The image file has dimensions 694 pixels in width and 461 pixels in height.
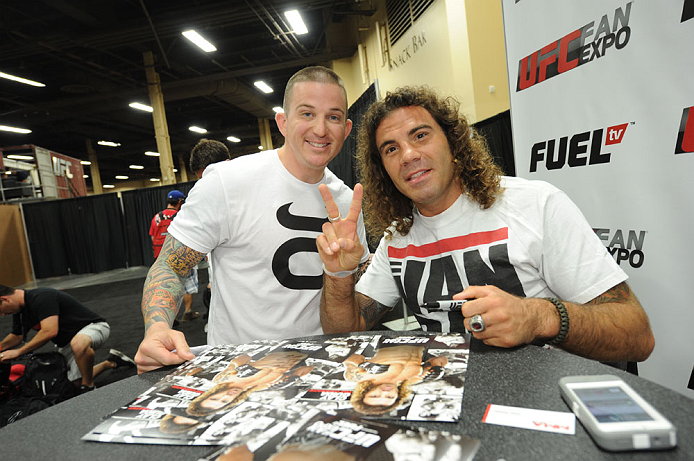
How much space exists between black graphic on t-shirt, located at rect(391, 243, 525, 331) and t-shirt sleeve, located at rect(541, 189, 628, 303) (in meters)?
0.10

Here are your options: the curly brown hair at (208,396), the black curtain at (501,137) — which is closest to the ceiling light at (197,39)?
the black curtain at (501,137)

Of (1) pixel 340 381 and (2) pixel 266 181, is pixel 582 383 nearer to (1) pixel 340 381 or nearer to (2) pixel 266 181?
(1) pixel 340 381

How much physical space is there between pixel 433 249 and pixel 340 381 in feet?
2.09

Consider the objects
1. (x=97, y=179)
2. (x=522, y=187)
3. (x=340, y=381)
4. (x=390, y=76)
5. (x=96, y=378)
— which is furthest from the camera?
(x=97, y=179)

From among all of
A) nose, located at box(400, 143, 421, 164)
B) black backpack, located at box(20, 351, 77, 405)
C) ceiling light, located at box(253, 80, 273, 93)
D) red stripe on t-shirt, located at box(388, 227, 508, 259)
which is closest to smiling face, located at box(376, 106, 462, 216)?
nose, located at box(400, 143, 421, 164)

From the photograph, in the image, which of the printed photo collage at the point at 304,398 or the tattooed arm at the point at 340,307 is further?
the tattooed arm at the point at 340,307

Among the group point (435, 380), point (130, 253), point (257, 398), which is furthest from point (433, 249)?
point (130, 253)

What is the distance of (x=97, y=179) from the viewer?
15367 millimetres

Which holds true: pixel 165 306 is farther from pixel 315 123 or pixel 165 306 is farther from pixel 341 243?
pixel 315 123

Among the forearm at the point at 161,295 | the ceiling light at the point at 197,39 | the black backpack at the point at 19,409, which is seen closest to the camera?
the forearm at the point at 161,295

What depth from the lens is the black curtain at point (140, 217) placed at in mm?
A: 10516

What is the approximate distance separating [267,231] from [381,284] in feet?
1.45

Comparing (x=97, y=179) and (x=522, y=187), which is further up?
(x=97, y=179)

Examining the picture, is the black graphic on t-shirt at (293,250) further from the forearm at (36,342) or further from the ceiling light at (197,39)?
the ceiling light at (197,39)
